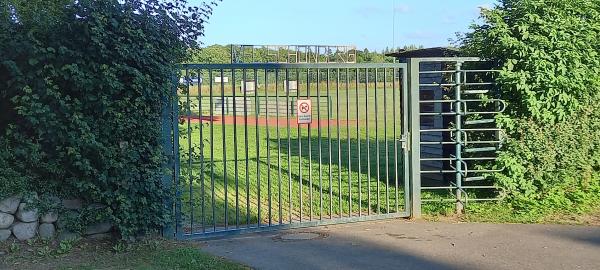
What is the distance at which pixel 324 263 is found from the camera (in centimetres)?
700

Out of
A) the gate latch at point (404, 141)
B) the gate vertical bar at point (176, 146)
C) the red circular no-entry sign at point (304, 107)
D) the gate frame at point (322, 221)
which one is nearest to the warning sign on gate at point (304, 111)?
the red circular no-entry sign at point (304, 107)

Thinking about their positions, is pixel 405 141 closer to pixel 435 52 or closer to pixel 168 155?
pixel 435 52

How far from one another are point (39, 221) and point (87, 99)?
146 cm

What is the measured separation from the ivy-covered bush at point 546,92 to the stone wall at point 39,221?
5.80 metres

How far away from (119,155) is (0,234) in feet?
4.86

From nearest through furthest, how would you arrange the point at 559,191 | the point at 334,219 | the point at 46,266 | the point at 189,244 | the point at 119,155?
the point at 46,266 → the point at 119,155 → the point at 189,244 → the point at 334,219 → the point at 559,191

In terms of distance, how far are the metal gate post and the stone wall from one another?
424 cm

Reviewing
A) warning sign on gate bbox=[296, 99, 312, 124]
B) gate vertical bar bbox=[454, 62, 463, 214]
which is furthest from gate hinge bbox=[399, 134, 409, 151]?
warning sign on gate bbox=[296, 99, 312, 124]

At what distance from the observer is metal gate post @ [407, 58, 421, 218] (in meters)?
9.25

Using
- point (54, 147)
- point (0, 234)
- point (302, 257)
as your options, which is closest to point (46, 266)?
point (0, 234)

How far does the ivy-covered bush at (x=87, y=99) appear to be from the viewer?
6871 millimetres

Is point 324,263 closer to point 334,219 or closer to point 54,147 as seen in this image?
point 334,219

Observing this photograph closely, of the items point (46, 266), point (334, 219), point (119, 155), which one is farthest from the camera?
point (334, 219)

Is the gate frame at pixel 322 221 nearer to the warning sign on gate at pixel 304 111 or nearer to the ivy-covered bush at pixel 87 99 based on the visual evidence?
the ivy-covered bush at pixel 87 99
